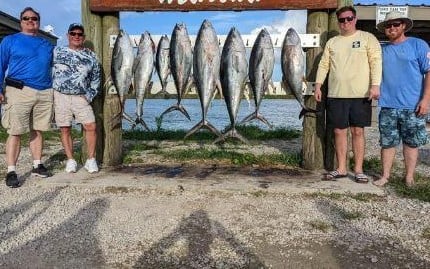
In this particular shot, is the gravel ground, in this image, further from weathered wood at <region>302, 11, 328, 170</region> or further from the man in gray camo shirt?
weathered wood at <region>302, 11, 328, 170</region>

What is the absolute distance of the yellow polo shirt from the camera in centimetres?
578

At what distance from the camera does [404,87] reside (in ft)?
19.0

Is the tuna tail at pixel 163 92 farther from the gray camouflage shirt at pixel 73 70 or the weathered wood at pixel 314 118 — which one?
the weathered wood at pixel 314 118

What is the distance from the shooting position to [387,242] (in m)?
4.19

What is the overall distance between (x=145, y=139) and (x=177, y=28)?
5.41 metres

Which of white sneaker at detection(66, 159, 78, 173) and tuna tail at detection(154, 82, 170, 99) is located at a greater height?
tuna tail at detection(154, 82, 170, 99)

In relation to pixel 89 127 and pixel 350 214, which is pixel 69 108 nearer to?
pixel 89 127

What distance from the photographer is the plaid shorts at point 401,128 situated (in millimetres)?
5801

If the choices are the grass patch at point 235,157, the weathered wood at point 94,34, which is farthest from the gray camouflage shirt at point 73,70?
the grass patch at point 235,157

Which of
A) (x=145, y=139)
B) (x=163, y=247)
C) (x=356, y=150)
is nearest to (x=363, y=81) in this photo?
(x=356, y=150)

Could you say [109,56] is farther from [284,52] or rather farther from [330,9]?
[330,9]

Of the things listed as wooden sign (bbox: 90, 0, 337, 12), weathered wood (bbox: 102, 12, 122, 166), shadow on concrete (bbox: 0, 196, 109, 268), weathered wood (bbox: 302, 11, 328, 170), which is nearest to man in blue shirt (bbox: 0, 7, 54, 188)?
weathered wood (bbox: 102, 12, 122, 166)

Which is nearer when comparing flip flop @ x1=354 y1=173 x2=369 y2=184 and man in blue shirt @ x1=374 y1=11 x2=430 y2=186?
man in blue shirt @ x1=374 y1=11 x2=430 y2=186

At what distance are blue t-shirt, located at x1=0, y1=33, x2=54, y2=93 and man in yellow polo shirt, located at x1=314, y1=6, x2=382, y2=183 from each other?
11.6 ft
